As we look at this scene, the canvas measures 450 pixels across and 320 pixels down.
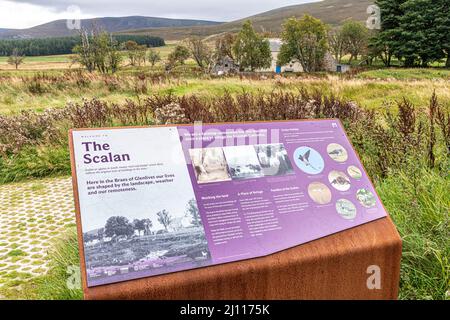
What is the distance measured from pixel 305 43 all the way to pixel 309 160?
52752 millimetres

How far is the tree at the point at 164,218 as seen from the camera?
2.17 meters

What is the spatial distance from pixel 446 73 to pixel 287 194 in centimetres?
3688

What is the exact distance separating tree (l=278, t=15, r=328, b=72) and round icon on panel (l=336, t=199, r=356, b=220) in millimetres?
50729

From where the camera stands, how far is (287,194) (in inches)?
99.7

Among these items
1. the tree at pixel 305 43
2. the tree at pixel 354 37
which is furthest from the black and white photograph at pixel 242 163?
the tree at pixel 354 37

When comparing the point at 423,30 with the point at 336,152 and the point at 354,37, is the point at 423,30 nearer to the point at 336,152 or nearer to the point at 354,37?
the point at 354,37

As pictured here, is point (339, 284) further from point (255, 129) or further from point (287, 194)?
point (255, 129)

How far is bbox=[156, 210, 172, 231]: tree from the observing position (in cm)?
217

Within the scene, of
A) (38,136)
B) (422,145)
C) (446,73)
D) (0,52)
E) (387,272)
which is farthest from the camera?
(0,52)

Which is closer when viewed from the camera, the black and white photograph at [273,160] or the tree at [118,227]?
the tree at [118,227]

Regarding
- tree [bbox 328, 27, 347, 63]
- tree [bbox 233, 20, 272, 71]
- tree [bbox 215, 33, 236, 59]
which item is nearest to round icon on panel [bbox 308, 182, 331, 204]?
tree [bbox 233, 20, 272, 71]

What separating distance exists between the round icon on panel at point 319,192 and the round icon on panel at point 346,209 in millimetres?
82

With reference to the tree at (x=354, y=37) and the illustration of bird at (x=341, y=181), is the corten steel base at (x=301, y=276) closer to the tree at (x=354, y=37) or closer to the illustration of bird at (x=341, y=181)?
the illustration of bird at (x=341, y=181)

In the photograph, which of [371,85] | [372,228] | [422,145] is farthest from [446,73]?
[372,228]
